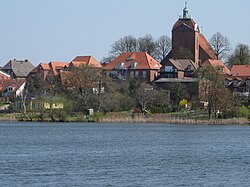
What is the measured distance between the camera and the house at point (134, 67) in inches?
4264

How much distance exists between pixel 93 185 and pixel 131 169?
5.24 m

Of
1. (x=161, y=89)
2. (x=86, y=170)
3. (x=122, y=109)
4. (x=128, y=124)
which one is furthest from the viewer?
(x=161, y=89)

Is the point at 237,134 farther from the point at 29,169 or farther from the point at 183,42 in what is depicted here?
the point at 183,42

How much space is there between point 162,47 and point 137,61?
41.4 feet

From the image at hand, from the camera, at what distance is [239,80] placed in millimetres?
104312

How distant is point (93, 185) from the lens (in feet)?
89.0

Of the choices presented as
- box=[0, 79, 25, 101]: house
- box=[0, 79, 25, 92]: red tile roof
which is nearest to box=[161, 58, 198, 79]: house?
box=[0, 79, 25, 101]: house

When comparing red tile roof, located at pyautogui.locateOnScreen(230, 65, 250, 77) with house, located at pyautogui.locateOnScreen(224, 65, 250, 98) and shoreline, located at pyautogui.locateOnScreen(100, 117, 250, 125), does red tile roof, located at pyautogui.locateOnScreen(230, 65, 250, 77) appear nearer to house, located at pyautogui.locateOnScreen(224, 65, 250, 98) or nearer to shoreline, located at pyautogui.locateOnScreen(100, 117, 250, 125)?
house, located at pyautogui.locateOnScreen(224, 65, 250, 98)

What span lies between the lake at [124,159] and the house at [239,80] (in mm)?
45196

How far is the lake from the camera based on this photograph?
28.8 metres

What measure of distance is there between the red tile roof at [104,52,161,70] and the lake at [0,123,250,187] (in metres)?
50.9

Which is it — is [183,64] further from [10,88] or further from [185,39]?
[10,88]

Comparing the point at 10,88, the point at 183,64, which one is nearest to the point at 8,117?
the point at 10,88

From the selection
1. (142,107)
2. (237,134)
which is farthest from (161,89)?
(237,134)
